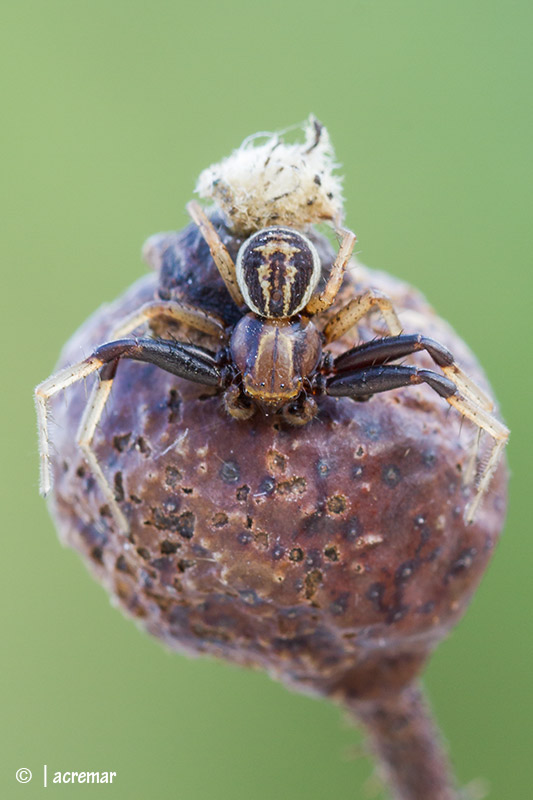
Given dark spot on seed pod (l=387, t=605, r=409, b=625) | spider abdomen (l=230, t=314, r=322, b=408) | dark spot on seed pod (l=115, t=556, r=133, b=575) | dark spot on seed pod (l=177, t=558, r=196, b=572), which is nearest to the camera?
spider abdomen (l=230, t=314, r=322, b=408)

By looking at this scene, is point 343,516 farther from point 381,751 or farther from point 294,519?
point 381,751

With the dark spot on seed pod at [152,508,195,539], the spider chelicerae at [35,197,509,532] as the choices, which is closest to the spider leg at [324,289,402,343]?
the spider chelicerae at [35,197,509,532]

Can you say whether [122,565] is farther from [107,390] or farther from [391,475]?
[391,475]

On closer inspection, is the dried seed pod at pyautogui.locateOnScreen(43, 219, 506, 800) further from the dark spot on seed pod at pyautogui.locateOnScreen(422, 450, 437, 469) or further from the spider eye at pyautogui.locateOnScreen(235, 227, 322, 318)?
the spider eye at pyautogui.locateOnScreen(235, 227, 322, 318)

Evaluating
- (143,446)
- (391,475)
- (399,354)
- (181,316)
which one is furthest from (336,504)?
(181,316)

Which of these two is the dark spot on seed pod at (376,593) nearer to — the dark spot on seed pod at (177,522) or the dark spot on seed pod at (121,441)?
the dark spot on seed pod at (177,522)

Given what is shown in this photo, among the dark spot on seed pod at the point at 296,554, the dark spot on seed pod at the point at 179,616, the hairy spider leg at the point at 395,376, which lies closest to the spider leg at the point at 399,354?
the hairy spider leg at the point at 395,376

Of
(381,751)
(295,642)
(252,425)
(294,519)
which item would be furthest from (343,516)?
(381,751)
